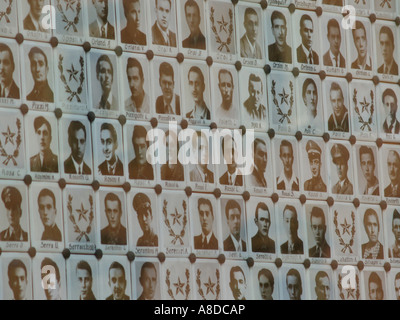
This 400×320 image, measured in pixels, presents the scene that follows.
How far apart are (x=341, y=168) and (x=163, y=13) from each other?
123 centimetres

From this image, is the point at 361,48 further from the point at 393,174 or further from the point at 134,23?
the point at 134,23

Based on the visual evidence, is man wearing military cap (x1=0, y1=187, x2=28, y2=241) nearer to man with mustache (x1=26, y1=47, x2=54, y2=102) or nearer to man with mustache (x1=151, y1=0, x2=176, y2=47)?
man with mustache (x1=26, y1=47, x2=54, y2=102)

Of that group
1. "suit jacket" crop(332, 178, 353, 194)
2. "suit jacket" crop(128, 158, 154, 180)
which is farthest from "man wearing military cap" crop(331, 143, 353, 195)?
"suit jacket" crop(128, 158, 154, 180)

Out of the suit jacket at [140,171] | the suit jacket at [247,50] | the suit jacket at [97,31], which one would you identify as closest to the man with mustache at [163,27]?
the suit jacket at [97,31]

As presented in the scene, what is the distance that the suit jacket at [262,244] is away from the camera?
6.06m

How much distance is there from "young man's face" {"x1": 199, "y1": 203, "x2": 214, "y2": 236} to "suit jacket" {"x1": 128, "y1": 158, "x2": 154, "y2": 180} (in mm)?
299

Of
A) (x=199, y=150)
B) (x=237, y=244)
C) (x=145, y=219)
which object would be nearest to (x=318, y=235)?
(x=237, y=244)

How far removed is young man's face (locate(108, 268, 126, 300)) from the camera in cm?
576

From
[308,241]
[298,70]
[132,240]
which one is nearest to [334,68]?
[298,70]

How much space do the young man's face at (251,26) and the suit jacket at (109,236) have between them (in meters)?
1.22

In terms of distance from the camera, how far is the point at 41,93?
5773 mm

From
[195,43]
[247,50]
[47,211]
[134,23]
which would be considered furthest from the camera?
[247,50]

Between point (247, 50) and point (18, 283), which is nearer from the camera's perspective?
point (18, 283)

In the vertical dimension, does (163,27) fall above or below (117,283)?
above
